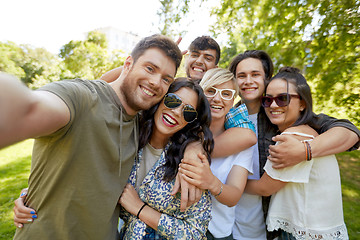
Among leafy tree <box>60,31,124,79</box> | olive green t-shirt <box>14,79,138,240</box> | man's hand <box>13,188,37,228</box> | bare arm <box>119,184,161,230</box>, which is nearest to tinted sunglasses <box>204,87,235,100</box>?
olive green t-shirt <box>14,79,138,240</box>

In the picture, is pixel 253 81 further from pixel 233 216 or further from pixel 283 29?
pixel 283 29

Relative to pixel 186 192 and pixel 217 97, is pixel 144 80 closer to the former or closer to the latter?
pixel 217 97

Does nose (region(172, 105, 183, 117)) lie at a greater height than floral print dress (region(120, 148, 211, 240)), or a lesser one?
greater

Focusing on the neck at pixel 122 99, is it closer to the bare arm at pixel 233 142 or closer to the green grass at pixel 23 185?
the bare arm at pixel 233 142

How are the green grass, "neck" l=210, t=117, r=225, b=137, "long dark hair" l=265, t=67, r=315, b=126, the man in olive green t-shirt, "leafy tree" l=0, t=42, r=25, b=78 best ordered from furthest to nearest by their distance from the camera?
the green grass → "neck" l=210, t=117, r=225, b=137 → "long dark hair" l=265, t=67, r=315, b=126 → the man in olive green t-shirt → "leafy tree" l=0, t=42, r=25, b=78

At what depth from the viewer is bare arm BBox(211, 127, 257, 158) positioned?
211cm

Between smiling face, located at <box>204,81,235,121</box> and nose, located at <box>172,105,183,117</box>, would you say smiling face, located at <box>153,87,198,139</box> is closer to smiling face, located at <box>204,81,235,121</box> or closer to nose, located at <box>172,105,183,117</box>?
nose, located at <box>172,105,183,117</box>

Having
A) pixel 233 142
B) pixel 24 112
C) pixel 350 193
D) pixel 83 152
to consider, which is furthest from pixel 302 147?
pixel 350 193

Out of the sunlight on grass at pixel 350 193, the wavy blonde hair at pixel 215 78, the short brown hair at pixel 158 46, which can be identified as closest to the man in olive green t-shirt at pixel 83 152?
the short brown hair at pixel 158 46

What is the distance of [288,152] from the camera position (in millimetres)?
1868

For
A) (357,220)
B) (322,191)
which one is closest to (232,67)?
(322,191)

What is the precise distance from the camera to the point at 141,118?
7.15 feet

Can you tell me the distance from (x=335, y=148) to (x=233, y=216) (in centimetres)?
122

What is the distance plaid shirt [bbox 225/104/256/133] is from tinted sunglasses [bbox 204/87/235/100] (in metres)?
0.21
